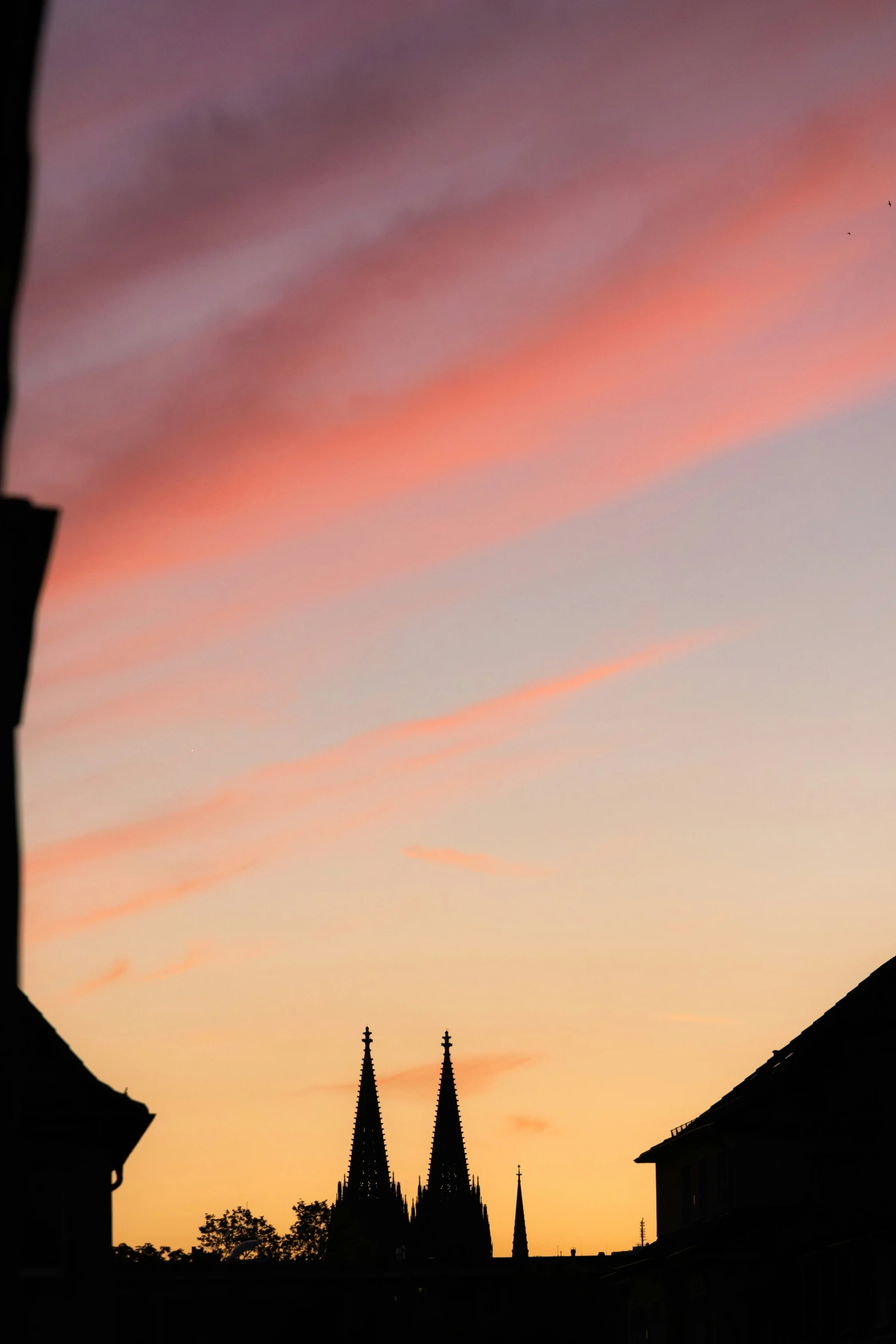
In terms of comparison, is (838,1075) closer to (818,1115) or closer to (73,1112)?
(818,1115)

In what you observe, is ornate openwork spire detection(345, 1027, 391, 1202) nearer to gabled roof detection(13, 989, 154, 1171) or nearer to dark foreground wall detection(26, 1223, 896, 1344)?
dark foreground wall detection(26, 1223, 896, 1344)

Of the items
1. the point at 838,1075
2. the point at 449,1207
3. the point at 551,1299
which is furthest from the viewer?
the point at 449,1207

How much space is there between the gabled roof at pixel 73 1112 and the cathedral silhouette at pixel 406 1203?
126 metres

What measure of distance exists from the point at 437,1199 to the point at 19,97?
159 m

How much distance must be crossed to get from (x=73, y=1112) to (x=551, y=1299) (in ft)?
223

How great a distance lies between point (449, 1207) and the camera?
160375mm

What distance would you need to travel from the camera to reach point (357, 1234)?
161500 millimetres

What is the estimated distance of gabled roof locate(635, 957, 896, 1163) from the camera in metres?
51.8

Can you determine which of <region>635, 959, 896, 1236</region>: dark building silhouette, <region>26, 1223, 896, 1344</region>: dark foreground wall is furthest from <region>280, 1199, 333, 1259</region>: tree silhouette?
<region>635, 959, 896, 1236</region>: dark building silhouette

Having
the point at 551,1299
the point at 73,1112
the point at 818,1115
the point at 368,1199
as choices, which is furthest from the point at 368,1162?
the point at 73,1112

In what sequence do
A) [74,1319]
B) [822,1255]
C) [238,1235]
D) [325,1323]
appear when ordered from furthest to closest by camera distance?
[238,1235] < [325,1323] < [822,1255] < [74,1319]

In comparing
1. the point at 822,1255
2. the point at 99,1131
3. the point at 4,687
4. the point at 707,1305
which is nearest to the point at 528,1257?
the point at 707,1305

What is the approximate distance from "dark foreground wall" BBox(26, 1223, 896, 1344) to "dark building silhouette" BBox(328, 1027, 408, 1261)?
5932cm

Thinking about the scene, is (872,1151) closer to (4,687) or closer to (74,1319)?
(74,1319)
